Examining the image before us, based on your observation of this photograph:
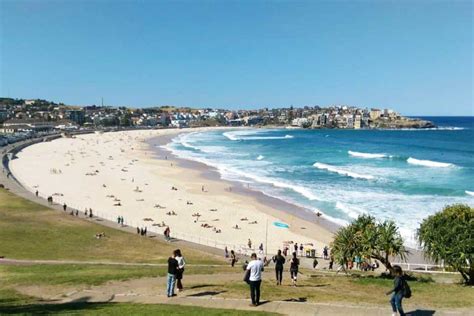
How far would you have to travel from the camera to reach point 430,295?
11.8 meters

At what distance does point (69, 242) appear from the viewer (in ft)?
79.7

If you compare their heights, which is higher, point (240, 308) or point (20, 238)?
point (240, 308)

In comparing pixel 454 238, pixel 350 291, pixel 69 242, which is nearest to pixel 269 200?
pixel 69 242

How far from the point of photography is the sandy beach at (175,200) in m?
30.8

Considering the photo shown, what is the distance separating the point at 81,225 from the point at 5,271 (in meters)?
12.7

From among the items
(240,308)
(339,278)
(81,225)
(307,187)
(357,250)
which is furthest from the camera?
(307,187)

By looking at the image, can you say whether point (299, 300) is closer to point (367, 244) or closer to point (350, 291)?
point (350, 291)

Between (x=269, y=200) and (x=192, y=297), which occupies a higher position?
(x=192, y=297)

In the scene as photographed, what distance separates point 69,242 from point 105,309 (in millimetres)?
15049

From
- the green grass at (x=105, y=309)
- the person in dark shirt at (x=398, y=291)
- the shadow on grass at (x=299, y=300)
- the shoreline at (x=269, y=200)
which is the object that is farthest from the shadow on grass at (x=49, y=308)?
the shoreline at (x=269, y=200)

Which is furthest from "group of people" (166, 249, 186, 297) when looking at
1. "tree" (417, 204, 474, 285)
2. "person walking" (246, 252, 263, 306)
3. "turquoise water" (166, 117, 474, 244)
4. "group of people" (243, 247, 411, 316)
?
"turquoise water" (166, 117, 474, 244)

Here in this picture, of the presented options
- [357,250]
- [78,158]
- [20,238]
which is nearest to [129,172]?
[78,158]

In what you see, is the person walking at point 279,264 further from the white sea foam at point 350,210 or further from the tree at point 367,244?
the white sea foam at point 350,210

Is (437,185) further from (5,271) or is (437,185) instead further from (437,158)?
(5,271)
